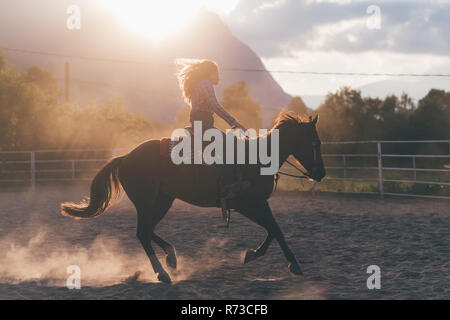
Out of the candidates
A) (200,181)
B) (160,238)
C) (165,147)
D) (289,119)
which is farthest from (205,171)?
(289,119)

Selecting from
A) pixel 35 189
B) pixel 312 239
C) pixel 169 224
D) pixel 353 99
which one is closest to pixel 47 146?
pixel 35 189

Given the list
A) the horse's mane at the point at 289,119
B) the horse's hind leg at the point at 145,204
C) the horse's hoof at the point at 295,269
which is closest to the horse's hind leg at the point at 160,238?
the horse's hind leg at the point at 145,204

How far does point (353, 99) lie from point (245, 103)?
46.5 ft

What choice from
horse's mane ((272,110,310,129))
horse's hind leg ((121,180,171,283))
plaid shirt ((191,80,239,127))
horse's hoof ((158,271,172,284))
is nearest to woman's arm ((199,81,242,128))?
plaid shirt ((191,80,239,127))

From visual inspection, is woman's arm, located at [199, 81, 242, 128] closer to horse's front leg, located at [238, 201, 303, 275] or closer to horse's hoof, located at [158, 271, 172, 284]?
horse's front leg, located at [238, 201, 303, 275]

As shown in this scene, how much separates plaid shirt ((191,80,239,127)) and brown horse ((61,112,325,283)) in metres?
0.60

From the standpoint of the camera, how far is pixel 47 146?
25219 millimetres

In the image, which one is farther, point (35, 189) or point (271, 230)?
point (35, 189)

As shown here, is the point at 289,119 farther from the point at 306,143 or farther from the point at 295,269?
the point at 295,269

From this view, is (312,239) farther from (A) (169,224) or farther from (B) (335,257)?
(A) (169,224)

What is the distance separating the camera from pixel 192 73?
5.28 m

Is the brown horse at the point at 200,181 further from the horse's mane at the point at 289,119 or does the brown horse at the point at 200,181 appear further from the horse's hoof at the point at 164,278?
the horse's hoof at the point at 164,278

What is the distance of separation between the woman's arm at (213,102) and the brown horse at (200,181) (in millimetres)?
567

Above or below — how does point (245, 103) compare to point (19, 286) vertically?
above
